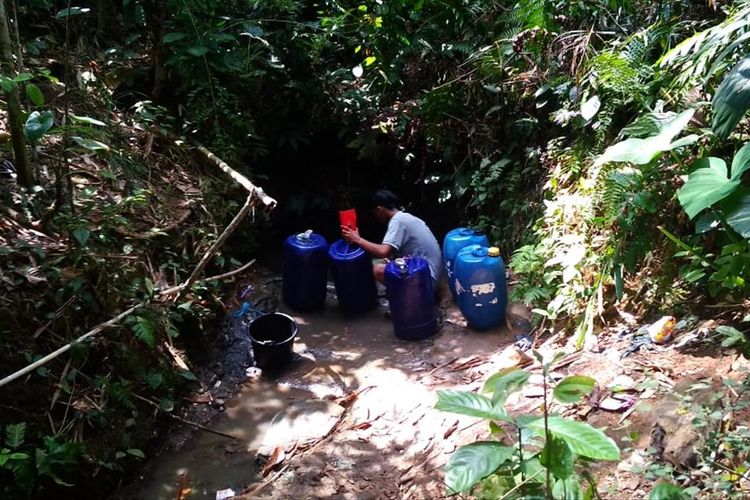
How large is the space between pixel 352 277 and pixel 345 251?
0.79 feet

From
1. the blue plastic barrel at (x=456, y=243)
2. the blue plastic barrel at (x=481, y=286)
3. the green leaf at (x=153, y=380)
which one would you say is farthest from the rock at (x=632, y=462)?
the blue plastic barrel at (x=456, y=243)

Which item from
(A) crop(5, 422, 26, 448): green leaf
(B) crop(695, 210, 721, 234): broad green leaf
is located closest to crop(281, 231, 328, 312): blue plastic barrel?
(A) crop(5, 422, 26, 448): green leaf

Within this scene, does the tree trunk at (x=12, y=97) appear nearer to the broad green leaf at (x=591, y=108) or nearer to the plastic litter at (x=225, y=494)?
the plastic litter at (x=225, y=494)

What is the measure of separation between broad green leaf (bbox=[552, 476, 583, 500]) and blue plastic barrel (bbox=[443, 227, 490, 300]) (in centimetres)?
329

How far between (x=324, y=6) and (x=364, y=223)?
2494mm

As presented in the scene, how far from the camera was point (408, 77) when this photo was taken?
6.36 meters

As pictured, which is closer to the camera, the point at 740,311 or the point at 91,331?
the point at 740,311

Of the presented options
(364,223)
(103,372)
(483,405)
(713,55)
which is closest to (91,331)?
(103,372)

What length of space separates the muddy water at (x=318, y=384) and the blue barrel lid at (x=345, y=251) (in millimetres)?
592

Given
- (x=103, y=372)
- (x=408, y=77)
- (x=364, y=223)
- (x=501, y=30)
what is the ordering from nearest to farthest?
(x=103, y=372), (x=501, y=30), (x=408, y=77), (x=364, y=223)

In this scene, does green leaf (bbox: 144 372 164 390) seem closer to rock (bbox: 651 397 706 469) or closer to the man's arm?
the man's arm

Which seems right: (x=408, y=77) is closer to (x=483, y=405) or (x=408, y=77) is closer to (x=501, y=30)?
(x=501, y=30)

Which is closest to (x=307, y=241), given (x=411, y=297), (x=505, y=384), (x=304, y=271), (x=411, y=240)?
(x=304, y=271)

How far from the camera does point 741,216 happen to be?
7.97ft
